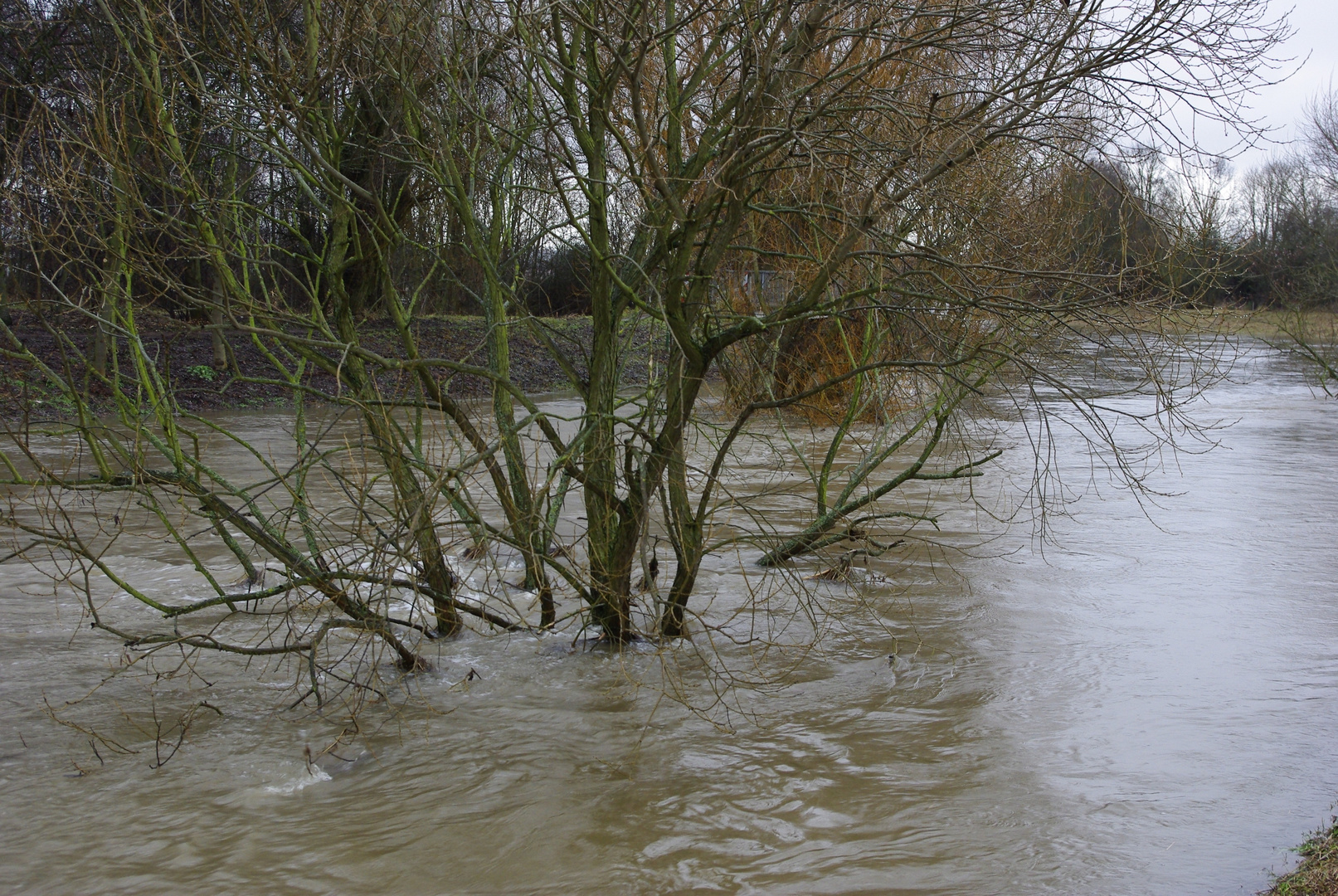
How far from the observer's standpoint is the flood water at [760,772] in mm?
4895

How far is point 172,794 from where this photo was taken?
217 inches

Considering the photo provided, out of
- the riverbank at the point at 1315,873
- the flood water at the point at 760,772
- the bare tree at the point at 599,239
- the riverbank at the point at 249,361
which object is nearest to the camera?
the riverbank at the point at 1315,873

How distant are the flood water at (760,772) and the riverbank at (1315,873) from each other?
319mm

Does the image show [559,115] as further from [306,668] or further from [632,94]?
[306,668]

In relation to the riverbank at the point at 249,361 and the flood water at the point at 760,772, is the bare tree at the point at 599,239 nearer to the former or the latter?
the flood water at the point at 760,772

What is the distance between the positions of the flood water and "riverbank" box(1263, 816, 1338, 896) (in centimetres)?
32

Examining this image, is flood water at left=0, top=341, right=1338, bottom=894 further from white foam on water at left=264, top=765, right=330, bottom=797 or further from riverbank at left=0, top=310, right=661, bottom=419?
riverbank at left=0, top=310, right=661, bottom=419

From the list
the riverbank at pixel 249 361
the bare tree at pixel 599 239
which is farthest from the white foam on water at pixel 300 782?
the riverbank at pixel 249 361

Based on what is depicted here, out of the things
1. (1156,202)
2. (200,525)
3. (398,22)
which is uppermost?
(398,22)

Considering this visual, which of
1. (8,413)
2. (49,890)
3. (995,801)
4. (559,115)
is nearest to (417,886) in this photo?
(49,890)

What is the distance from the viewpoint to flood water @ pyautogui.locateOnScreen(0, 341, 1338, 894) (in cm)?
489

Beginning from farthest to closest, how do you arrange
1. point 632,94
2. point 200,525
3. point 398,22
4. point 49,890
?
1. point 200,525
2. point 398,22
3. point 632,94
4. point 49,890

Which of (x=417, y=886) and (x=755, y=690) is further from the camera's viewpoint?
(x=755, y=690)

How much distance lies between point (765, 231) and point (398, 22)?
24.7 ft
